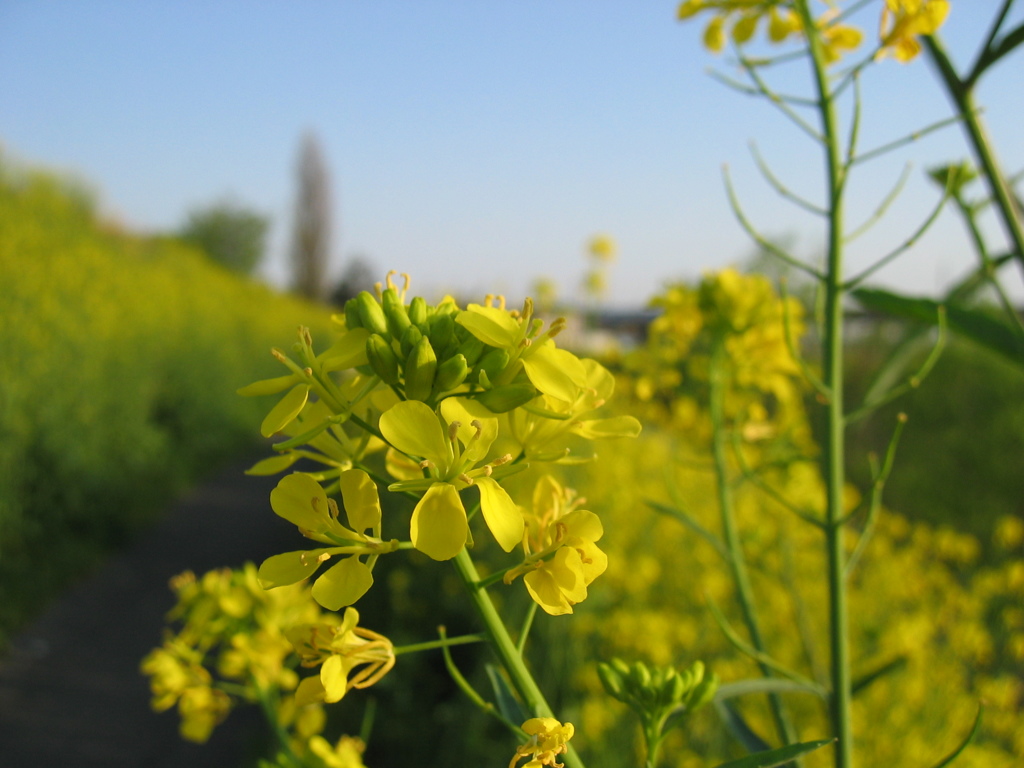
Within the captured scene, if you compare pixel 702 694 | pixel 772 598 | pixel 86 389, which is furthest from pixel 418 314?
pixel 86 389

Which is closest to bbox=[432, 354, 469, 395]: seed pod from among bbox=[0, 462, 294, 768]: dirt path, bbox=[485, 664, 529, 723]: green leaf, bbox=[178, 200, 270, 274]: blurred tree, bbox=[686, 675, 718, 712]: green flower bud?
bbox=[485, 664, 529, 723]: green leaf

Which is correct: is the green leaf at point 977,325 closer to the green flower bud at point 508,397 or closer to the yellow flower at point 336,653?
the green flower bud at point 508,397

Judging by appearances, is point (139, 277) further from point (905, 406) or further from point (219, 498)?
point (905, 406)

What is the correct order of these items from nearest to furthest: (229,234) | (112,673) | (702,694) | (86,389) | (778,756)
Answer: (778,756), (702,694), (112,673), (86,389), (229,234)

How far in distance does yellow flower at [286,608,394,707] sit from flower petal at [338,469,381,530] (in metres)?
0.08

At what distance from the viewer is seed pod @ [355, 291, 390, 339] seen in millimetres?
596

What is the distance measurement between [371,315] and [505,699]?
14.1 inches

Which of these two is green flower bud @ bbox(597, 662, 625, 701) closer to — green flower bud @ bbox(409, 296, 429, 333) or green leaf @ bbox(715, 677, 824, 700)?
green leaf @ bbox(715, 677, 824, 700)

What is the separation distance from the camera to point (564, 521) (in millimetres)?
545

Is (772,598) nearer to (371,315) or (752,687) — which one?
(752,687)

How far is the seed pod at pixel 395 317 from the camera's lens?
603 mm

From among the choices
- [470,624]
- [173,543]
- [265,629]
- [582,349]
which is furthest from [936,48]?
[173,543]

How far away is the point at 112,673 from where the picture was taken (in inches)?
173

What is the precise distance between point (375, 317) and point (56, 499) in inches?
269
